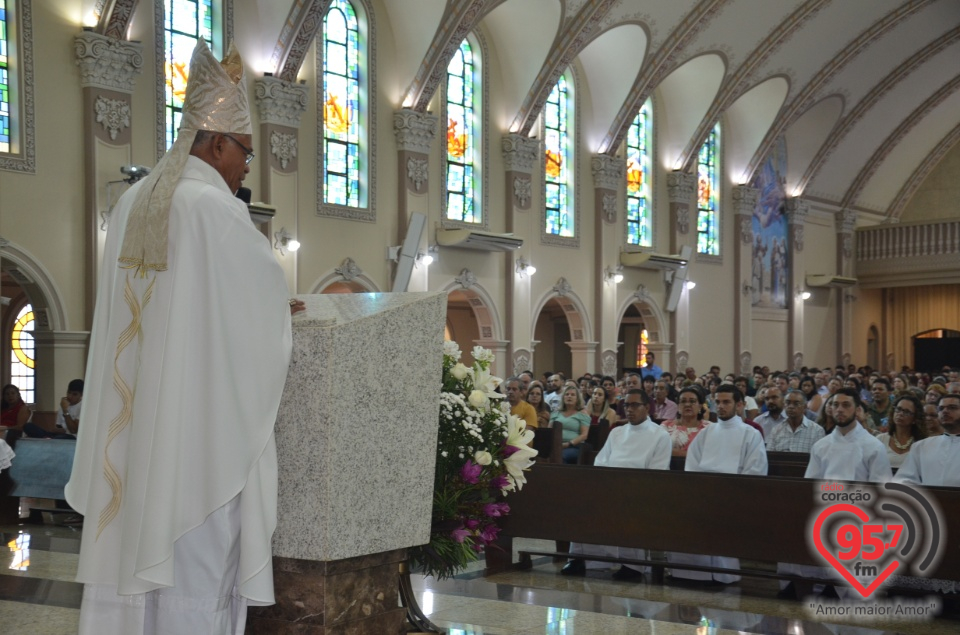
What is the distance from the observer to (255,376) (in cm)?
277

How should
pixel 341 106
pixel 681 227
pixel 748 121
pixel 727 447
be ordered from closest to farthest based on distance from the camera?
1. pixel 727 447
2. pixel 341 106
3. pixel 681 227
4. pixel 748 121

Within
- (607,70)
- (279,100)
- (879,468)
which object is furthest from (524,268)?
(879,468)

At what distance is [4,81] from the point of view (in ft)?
40.8

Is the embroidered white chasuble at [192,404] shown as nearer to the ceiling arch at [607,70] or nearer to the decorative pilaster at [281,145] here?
the decorative pilaster at [281,145]

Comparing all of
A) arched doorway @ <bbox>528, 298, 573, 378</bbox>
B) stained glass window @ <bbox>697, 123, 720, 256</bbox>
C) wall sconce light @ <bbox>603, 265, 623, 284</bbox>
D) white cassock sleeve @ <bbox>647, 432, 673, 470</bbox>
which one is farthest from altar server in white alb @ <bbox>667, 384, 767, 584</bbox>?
arched doorway @ <bbox>528, 298, 573, 378</bbox>

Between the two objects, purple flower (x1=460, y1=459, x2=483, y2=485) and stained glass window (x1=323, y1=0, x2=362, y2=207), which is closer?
purple flower (x1=460, y1=459, x2=483, y2=485)

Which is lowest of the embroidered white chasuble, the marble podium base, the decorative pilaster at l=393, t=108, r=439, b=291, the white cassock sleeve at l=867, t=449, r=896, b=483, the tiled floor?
the tiled floor

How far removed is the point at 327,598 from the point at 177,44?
1223 cm

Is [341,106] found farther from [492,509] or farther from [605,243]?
[492,509]

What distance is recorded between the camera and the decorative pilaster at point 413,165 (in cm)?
1639

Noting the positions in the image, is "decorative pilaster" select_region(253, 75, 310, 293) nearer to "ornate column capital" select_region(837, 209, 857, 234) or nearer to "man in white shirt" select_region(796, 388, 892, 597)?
"man in white shirt" select_region(796, 388, 892, 597)

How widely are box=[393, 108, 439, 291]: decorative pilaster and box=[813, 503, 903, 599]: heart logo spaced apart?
10.9 m

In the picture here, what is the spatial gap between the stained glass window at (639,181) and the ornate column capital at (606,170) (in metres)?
0.90

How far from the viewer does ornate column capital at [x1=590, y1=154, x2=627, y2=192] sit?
64.3 ft
